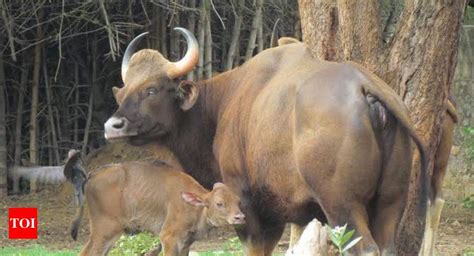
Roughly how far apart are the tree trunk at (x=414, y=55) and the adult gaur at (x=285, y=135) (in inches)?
30.6

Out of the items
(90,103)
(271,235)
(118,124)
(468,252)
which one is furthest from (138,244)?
(90,103)

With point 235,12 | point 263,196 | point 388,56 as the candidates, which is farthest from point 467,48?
point 263,196

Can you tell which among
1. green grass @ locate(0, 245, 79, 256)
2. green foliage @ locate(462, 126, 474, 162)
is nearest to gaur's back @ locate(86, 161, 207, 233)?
green grass @ locate(0, 245, 79, 256)

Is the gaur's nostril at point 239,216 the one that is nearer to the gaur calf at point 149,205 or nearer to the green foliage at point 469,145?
the gaur calf at point 149,205

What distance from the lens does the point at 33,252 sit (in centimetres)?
1179

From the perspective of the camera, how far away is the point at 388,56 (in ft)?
28.1

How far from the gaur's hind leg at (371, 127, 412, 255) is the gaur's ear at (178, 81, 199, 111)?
210 centimetres

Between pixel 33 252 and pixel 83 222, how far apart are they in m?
3.34

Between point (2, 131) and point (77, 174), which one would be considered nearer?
point (77, 174)

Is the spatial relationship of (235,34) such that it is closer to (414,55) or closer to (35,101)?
(35,101)

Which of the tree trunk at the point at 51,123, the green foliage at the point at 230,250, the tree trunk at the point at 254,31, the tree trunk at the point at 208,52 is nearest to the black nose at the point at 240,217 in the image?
the green foliage at the point at 230,250

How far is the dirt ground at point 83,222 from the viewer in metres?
13.3

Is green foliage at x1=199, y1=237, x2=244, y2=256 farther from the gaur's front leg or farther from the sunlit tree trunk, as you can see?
the sunlit tree trunk

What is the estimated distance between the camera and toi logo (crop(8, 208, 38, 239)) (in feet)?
45.2
